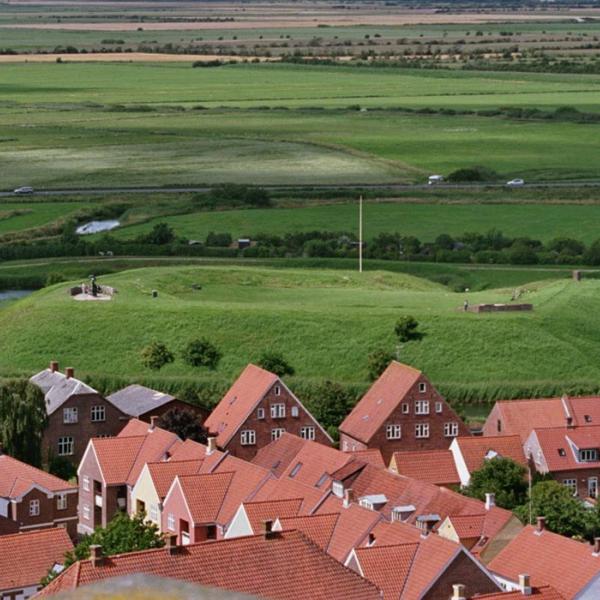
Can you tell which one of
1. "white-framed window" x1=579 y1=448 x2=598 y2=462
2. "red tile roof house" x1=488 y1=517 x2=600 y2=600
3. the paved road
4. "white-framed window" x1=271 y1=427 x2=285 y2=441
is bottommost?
"white-framed window" x1=579 y1=448 x2=598 y2=462

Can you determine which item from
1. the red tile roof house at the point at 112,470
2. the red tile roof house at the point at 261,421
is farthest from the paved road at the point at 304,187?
the red tile roof house at the point at 112,470

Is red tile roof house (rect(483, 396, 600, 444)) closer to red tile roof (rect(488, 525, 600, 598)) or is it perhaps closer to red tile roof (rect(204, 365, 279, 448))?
red tile roof (rect(204, 365, 279, 448))

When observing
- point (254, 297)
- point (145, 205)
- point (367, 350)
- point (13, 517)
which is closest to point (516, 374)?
point (367, 350)

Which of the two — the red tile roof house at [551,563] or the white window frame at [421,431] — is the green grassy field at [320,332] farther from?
the red tile roof house at [551,563]

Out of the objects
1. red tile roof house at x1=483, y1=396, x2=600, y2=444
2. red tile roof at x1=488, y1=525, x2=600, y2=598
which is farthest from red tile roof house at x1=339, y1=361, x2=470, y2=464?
red tile roof at x1=488, y1=525, x2=600, y2=598

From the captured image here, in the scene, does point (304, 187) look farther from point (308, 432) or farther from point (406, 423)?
point (308, 432)

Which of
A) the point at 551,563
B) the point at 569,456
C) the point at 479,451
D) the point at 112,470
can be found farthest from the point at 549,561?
the point at 569,456

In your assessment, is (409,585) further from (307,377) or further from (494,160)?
(494,160)
